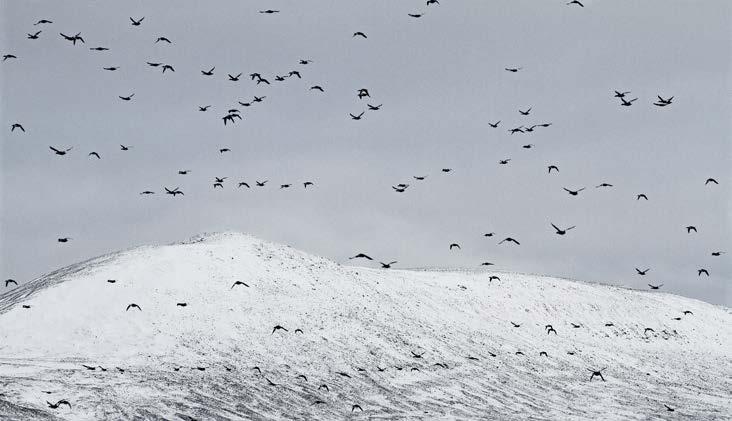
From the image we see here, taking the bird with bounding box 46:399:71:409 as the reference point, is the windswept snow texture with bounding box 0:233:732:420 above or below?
below

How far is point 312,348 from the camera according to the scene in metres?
68.8

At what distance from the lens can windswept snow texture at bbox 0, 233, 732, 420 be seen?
56.3m

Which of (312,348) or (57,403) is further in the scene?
(312,348)

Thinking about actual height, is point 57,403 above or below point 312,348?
above

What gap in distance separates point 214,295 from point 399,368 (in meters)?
14.9

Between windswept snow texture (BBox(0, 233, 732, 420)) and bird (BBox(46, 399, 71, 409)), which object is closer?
bird (BBox(46, 399, 71, 409))

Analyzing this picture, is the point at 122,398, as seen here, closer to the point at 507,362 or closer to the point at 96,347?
the point at 96,347

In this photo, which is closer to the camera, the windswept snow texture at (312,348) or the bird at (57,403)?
the bird at (57,403)

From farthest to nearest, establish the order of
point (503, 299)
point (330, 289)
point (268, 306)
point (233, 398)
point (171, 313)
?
point (503, 299), point (330, 289), point (268, 306), point (171, 313), point (233, 398)

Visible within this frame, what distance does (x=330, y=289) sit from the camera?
80.1 m

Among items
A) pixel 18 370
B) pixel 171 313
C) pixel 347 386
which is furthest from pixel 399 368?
pixel 18 370

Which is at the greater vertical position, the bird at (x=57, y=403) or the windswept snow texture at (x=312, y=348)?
the bird at (x=57, y=403)

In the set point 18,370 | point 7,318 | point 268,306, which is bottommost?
point 268,306

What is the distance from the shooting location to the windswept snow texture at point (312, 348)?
56281 millimetres
